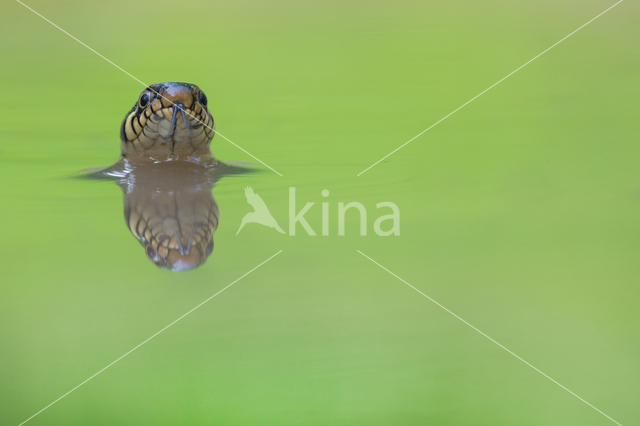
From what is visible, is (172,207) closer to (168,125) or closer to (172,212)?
(172,212)

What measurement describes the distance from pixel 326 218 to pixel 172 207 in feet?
0.97

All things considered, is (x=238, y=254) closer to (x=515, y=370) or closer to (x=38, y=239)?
(x=38, y=239)

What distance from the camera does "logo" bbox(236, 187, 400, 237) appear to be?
113 cm

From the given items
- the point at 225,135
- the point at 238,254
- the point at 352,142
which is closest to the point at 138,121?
the point at 225,135

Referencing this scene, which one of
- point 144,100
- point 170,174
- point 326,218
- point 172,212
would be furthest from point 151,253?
point 144,100

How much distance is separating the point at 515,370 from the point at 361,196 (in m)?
0.57

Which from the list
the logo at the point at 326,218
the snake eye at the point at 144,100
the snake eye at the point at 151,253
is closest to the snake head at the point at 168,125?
the snake eye at the point at 144,100

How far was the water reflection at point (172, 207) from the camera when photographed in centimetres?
98

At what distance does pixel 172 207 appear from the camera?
3.93ft

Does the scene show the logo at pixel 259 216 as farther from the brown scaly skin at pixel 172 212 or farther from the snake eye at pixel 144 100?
the snake eye at pixel 144 100

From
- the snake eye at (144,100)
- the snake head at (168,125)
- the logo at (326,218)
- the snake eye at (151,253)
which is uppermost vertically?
the snake eye at (144,100)

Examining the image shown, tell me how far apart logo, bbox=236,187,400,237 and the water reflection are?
0.08 metres

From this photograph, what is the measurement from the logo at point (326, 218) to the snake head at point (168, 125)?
394 mm

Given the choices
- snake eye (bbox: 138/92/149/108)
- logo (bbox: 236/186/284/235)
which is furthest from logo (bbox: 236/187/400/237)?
snake eye (bbox: 138/92/149/108)
